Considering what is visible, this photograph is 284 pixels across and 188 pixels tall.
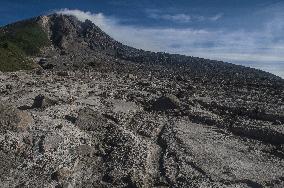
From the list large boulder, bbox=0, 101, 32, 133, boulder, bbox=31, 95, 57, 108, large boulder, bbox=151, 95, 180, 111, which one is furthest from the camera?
large boulder, bbox=151, 95, 180, 111

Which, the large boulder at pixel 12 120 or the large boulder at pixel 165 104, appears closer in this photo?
the large boulder at pixel 12 120

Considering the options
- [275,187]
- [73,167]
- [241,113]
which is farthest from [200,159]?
[241,113]

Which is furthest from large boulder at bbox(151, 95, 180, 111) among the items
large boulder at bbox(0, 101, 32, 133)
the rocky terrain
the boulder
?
large boulder at bbox(0, 101, 32, 133)

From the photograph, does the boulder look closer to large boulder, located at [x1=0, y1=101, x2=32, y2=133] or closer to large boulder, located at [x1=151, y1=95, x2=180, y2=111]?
large boulder, located at [x1=0, y1=101, x2=32, y2=133]

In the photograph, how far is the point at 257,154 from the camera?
3812 centimetres

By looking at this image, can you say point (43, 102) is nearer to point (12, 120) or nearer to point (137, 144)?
point (12, 120)

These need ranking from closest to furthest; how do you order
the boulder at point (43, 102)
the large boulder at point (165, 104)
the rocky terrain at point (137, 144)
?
the rocky terrain at point (137, 144) < the boulder at point (43, 102) < the large boulder at point (165, 104)

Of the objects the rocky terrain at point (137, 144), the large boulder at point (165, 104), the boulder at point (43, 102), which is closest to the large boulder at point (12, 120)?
the rocky terrain at point (137, 144)

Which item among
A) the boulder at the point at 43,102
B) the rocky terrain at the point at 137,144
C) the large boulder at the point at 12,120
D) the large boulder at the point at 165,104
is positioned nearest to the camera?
the rocky terrain at the point at 137,144

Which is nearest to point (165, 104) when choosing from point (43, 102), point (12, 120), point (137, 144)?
point (43, 102)

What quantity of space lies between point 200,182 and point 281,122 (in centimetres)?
1995

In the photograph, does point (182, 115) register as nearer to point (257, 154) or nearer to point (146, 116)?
point (146, 116)

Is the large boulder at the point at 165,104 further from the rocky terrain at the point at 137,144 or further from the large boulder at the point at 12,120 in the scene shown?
the large boulder at the point at 12,120

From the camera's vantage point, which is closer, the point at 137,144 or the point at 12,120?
the point at 137,144
